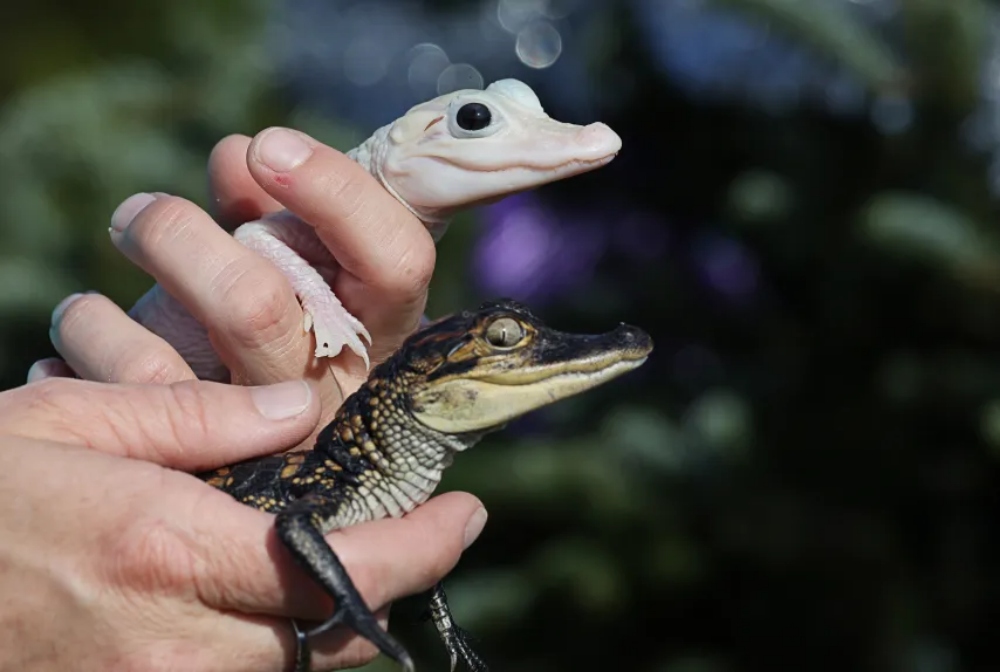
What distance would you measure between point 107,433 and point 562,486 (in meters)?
1.85

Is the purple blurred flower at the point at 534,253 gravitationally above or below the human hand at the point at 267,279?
below

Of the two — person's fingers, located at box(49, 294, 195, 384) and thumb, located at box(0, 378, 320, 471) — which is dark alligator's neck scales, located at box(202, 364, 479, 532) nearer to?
thumb, located at box(0, 378, 320, 471)

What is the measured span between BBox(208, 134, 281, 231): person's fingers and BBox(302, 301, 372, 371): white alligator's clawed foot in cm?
35

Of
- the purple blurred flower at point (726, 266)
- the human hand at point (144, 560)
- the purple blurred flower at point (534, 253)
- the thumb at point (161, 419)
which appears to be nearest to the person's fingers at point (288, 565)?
the human hand at point (144, 560)

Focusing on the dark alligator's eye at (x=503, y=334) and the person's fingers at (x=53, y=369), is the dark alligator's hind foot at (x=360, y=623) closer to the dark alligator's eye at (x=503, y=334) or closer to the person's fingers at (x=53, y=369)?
the dark alligator's eye at (x=503, y=334)

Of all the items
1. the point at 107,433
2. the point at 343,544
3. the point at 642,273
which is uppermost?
the point at 107,433

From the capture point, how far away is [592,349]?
1.54 meters

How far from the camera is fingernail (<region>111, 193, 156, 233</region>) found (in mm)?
1931

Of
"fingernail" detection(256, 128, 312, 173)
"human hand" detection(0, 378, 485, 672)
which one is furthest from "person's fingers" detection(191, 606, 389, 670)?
"fingernail" detection(256, 128, 312, 173)

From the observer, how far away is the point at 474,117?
5.98 ft

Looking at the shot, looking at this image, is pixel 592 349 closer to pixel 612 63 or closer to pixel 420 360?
pixel 420 360

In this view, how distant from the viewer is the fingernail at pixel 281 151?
1778 millimetres

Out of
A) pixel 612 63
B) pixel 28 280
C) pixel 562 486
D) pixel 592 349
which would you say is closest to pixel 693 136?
pixel 612 63

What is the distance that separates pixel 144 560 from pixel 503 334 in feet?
1.78
